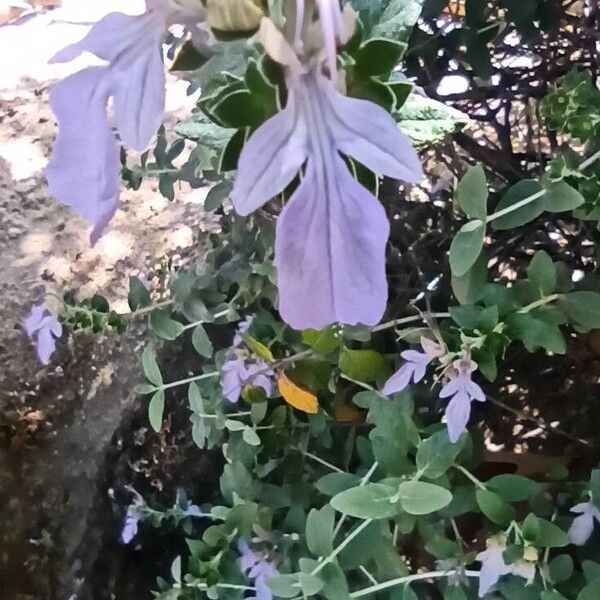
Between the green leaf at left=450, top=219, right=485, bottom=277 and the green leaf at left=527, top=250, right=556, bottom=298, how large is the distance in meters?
0.04

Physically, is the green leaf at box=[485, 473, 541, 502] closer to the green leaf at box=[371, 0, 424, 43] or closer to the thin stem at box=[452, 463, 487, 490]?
the thin stem at box=[452, 463, 487, 490]

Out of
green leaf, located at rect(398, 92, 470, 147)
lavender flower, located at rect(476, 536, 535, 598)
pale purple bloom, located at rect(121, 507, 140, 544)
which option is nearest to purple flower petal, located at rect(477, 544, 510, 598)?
lavender flower, located at rect(476, 536, 535, 598)

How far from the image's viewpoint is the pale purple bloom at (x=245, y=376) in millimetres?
483

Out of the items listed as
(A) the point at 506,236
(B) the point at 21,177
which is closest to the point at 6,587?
(B) the point at 21,177

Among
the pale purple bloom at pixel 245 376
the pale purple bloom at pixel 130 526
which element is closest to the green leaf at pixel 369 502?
the pale purple bloom at pixel 245 376

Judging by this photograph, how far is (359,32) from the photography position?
276mm

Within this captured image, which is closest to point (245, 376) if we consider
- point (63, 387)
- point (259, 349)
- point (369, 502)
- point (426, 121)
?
point (259, 349)

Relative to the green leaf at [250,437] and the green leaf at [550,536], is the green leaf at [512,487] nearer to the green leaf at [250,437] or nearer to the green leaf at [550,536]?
the green leaf at [550,536]

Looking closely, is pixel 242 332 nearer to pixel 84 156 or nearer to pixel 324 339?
pixel 324 339

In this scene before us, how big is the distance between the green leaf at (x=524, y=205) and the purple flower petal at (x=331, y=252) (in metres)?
0.15

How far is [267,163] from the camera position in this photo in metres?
0.24

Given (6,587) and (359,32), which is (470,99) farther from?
(6,587)

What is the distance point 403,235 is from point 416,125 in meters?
0.21

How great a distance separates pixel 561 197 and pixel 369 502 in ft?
0.57
